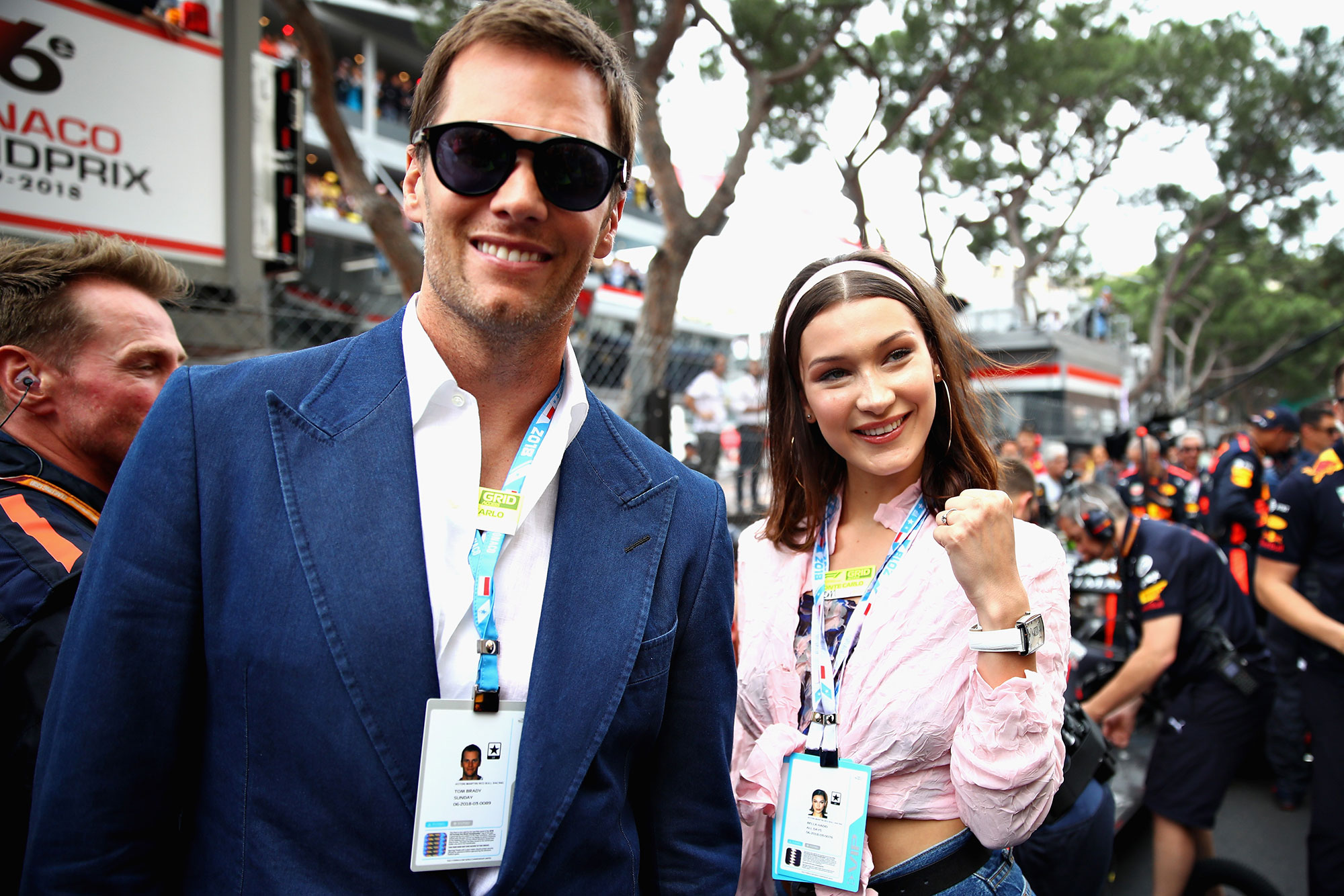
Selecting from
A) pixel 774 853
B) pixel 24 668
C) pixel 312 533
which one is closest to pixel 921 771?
pixel 774 853

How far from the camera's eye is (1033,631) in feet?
5.41

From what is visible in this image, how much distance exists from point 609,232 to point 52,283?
147 centimetres

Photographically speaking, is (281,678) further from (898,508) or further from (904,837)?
(898,508)

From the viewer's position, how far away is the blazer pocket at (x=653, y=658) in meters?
1.40

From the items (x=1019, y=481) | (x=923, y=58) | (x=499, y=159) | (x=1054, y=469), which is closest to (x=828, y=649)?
(x=499, y=159)

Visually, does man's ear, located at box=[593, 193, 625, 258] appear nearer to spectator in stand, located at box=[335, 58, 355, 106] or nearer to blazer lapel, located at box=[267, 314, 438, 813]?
blazer lapel, located at box=[267, 314, 438, 813]

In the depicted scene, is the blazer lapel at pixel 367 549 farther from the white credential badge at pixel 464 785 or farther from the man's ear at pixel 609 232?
the man's ear at pixel 609 232

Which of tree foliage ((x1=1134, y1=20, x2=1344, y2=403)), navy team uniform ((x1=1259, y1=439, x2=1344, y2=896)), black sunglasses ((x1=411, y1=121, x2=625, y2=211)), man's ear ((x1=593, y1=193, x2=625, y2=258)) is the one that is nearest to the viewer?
black sunglasses ((x1=411, y1=121, x2=625, y2=211))

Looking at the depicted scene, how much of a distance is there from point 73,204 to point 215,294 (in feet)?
3.96

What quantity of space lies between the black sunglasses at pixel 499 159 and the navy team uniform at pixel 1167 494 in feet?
24.0

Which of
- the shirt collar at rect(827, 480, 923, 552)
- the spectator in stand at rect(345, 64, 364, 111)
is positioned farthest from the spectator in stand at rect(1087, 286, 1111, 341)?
the shirt collar at rect(827, 480, 923, 552)

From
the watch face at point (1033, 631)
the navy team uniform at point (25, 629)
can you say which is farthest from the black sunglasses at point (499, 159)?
the watch face at point (1033, 631)

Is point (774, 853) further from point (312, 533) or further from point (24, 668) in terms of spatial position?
point (24, 668)

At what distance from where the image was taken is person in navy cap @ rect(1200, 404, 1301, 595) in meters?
6.76
